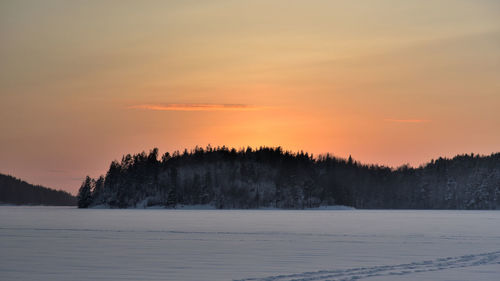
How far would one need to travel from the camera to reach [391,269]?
29.0m

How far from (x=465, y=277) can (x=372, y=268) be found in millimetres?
4380

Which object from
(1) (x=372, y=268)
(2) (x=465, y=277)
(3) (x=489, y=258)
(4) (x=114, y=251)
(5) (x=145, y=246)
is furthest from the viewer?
(5) (x=145, y=246)

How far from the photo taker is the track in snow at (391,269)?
25828 millimetres

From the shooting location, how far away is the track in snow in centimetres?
2583

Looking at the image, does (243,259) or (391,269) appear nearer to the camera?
(391,269)

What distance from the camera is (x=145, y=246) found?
134 feet

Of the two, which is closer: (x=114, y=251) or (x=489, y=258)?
(x=489, y=258)

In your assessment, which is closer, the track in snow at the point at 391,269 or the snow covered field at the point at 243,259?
the track in snow at the point at 391,269

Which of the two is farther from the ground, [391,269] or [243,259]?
[243,259]

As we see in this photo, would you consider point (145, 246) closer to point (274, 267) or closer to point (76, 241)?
point (76, 241)

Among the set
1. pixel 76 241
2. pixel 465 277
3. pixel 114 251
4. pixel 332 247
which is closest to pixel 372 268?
pixel 465 277

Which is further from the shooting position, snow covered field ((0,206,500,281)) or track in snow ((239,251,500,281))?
snow covered field ((0,206,500,281))

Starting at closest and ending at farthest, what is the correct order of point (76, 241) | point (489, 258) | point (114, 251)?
point (489, 258), point (114, 251), point (76, 241)

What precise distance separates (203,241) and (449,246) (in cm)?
1623
